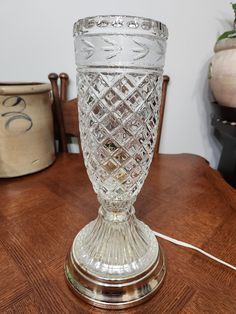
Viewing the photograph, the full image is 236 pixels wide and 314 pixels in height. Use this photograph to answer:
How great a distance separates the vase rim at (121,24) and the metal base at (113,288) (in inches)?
12.4

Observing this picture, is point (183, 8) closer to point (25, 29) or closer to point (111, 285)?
point (25, 29)

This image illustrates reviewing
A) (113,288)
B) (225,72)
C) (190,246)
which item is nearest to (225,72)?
(225,72)

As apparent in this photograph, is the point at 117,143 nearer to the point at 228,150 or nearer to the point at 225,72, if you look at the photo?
the point at 225,72

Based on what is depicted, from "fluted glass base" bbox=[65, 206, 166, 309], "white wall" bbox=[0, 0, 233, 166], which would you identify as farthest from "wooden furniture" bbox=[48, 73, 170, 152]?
"fluted glass base" bbox=[65, 206, 166, 309]

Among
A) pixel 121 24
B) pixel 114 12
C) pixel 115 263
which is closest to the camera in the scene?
pixel 121 24

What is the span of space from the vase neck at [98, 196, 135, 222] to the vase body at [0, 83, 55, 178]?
34 cm

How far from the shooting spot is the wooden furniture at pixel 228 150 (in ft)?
2.41

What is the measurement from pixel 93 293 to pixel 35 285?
0.09 m

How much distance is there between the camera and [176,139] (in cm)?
98

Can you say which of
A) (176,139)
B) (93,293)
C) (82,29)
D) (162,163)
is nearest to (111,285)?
(93,293)

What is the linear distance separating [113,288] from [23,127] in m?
0.44

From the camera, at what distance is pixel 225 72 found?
667 millimetres

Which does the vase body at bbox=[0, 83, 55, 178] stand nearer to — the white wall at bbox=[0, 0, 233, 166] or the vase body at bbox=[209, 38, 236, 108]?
the white wall at bbox=[0, 0, 233, 166]

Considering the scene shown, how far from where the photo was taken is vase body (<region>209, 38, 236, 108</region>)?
2.14ft
